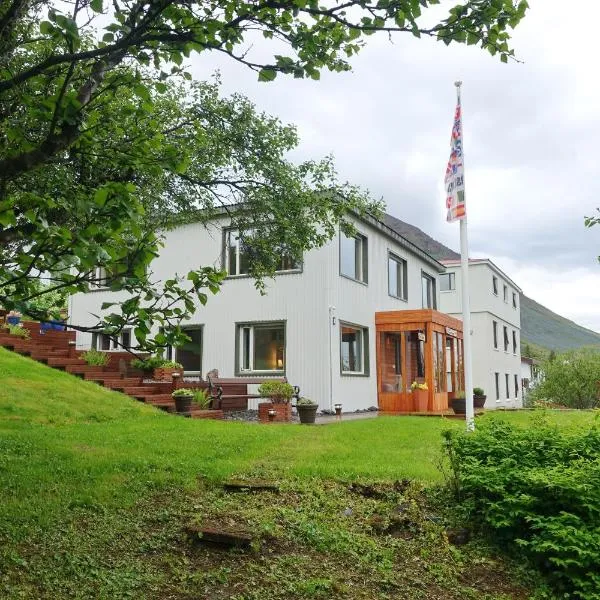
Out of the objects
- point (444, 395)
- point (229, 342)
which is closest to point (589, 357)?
point (444, 395)

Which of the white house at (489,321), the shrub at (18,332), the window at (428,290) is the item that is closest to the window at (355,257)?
the window at (428,290)

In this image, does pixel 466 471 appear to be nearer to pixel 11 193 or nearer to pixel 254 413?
pixel 11 193

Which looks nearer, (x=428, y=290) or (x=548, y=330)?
(x=428, y=290)

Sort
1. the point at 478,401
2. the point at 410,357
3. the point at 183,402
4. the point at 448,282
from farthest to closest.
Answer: the point at 448,282 → the point at 478,401 → the point at 410,357 → the point at 183,402

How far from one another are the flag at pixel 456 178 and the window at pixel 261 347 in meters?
8.04

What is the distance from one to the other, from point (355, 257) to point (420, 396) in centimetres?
475

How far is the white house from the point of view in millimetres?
31247

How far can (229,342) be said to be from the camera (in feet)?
59.5

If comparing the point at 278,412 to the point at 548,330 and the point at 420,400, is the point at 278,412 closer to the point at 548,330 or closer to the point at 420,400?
the point at 420,400

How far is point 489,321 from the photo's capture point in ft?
103

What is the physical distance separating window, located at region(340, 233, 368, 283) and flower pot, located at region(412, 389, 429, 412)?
389 centimetres

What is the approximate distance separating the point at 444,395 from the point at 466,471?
13809 millimetres

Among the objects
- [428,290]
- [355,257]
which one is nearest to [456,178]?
[355,257]

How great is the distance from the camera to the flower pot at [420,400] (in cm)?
1752
